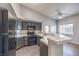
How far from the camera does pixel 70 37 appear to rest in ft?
5.66

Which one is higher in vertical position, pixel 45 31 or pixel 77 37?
pixel 45 31

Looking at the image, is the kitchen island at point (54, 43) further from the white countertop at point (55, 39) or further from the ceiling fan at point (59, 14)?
the ceiling fan at point (59, 14)

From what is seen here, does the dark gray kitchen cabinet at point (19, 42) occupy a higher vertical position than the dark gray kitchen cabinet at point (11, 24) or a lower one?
lower

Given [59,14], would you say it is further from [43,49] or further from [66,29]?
[43,49]

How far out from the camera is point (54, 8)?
1.75 m

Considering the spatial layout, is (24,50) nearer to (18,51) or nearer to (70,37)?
(18,51)

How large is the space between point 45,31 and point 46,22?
0.18 m

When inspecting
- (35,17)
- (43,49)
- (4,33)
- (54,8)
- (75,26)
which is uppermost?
(54,8)

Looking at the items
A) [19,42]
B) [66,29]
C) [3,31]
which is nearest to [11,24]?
[3,31]

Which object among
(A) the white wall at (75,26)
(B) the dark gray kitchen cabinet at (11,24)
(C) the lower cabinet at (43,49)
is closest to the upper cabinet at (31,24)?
(B) the dark gray kitchen cabinet at (11,24)

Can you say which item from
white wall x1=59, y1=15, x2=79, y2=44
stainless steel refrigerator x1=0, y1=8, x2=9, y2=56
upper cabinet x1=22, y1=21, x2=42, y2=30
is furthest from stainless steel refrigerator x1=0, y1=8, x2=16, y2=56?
white wall x1=59, y1=15, x2=79, y2=44

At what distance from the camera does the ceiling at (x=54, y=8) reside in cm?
170

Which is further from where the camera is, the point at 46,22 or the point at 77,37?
the point at 46,22

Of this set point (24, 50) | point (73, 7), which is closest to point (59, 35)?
point (73, 7)
